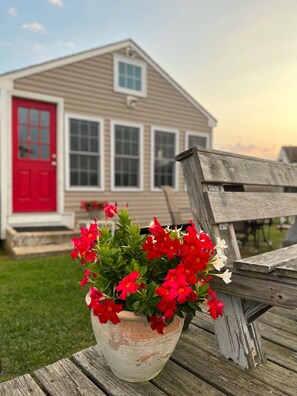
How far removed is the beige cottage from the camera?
6145 mm

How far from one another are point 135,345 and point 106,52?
7.18 m

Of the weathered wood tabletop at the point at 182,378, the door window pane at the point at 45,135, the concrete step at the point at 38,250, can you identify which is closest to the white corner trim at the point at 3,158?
the door window pane at the point at 45,135

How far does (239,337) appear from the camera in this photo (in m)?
1.49

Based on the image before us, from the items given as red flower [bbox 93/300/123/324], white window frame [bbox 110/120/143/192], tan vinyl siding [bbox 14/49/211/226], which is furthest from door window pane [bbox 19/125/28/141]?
red flower [bbox 93/300/123/324]

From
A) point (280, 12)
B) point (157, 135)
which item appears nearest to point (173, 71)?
point (157, 135)

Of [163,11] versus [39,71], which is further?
[163,11]

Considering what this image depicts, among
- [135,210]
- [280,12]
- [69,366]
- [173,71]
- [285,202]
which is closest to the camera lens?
[69,366]

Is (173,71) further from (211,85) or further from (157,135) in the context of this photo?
(157,135)

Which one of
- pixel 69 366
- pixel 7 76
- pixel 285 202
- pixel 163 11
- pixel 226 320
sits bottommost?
pixel 69 366

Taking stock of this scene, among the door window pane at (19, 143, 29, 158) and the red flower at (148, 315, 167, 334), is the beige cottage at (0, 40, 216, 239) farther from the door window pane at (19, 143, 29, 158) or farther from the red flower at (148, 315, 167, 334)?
the red flower at (148, 315, 167, 334)

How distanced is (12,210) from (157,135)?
158 inches

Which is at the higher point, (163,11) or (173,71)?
(163,11)

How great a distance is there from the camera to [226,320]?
1.53m

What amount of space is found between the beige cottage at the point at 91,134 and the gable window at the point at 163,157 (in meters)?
0.03
